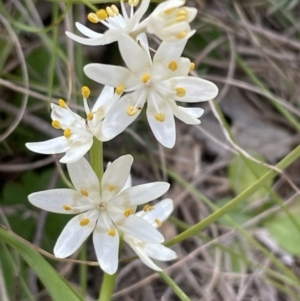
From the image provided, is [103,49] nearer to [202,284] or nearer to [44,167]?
[44,167]

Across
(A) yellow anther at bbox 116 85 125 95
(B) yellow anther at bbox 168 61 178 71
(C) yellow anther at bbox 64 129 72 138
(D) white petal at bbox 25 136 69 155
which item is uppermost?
(B) yellow anther at bbox 168 61 178 71

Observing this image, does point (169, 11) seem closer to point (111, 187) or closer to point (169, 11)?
point (169, 11)

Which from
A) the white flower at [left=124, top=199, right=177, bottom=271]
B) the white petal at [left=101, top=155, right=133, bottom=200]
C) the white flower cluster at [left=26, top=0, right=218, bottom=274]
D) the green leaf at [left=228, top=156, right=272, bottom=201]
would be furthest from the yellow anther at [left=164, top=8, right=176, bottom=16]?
the green leaf at [left=228, top=156, right=272, bottom=201]

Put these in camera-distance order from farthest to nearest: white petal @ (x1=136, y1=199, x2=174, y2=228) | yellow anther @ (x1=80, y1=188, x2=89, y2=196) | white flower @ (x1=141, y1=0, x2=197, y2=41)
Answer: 1. white petal @ (x1=136, y1=199, x2=174, y2=228)
2. yellow anther @ (x1=80, y1=188, x2=89, y2=196)
3. white flower @ (x1=141, y1=0, x2=197, y2=41)

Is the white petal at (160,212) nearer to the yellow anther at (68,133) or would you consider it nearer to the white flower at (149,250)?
the white flower at (149,250)

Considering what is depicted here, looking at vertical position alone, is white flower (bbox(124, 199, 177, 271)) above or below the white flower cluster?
below

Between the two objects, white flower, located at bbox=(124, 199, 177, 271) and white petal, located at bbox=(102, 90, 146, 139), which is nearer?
white petal, located at bbox=(102, 90, 146, 139)

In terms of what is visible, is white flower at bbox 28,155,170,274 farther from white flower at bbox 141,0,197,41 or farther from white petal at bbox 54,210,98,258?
white flower at bbox 141,0,197,41

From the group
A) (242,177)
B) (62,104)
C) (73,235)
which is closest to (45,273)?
(73,235)
